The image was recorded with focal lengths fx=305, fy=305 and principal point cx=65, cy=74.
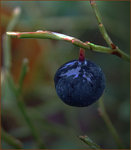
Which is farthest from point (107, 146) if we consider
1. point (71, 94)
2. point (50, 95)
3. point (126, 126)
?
point (71, 94)

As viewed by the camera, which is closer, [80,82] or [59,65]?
[80,82]

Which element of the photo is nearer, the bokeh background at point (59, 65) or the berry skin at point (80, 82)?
the berry skin at point (80, 82)

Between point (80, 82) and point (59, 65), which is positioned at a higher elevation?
point (59, 65)

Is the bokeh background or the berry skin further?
the bokeh background
